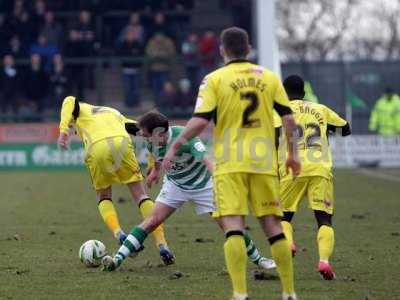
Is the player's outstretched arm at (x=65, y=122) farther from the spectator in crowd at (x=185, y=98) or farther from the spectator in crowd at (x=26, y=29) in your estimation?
the spectator in crowd at (x=26, y=29)

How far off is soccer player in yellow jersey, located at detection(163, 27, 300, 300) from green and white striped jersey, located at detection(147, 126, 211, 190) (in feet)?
7.06

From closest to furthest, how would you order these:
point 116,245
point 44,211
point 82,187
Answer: point 116,245 → point 44,211 → point 82,187

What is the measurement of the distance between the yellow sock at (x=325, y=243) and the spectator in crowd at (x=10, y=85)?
22739mm

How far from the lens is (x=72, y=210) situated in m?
18.2

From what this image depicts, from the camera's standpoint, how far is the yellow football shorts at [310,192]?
33.9 feet

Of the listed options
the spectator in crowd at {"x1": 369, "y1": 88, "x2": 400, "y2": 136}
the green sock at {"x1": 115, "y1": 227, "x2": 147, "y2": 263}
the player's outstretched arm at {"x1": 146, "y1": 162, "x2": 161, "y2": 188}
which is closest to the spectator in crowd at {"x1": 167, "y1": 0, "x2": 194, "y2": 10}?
the spectator in crowd at {"x1": 369, "y1": 88, "x2": 400, "y2": 136}

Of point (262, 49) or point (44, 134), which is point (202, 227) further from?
point (262, 49)

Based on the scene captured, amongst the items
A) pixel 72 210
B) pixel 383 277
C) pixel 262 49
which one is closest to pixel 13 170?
pixel 262 49

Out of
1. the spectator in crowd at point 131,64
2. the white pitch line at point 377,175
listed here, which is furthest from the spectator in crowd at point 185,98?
the white pitch line at point 377,175

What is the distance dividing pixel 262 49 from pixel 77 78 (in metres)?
6.16

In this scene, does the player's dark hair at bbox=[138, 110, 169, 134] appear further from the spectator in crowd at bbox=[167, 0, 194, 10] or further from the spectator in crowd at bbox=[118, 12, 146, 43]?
the spectator in crowd at bbox=[167, 0, 194, 10]

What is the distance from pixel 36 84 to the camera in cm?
3127

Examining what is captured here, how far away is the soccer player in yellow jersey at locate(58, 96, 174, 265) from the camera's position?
463 inches

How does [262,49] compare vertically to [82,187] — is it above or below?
above
